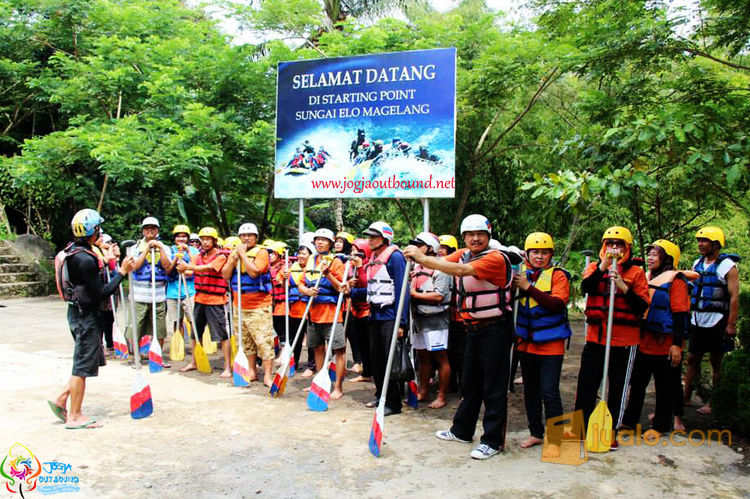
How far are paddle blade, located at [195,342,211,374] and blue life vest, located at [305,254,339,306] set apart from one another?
164 cm

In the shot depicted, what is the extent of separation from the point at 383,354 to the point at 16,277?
A: 40.6 ft

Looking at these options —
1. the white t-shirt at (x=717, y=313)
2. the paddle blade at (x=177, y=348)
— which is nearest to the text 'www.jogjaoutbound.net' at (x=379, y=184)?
the paddle blade at (x=177, y=348)

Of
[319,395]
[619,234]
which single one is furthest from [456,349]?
[619,234]

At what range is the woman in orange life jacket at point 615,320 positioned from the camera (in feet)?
16.0

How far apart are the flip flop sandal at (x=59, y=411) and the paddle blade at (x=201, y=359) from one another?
7.07 feet

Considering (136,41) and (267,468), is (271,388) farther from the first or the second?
(136,41)

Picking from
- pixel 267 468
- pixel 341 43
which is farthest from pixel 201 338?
pixel 341 43

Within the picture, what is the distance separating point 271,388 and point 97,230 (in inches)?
92.9

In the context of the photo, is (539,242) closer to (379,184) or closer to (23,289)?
(379,184)

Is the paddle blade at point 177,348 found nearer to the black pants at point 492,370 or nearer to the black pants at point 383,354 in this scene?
the black pants at point 383,354

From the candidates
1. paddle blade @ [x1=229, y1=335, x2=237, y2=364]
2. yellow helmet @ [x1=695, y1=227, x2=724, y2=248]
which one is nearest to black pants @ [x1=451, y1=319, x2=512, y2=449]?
yellow helmet @ [x1=695, y1=227, x2=724, y2=248]

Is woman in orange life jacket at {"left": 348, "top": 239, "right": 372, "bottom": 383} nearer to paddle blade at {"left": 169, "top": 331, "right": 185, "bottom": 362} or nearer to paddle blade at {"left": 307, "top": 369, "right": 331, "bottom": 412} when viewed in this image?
paddle blade at {"left": 307, "top": 369, "right": 331, "bottom": 412}

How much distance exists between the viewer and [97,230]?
5453mm

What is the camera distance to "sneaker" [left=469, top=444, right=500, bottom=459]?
4703 mm
